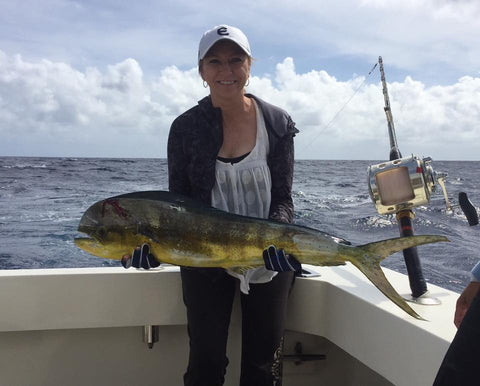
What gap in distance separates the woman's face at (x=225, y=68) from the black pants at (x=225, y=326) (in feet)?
2.65

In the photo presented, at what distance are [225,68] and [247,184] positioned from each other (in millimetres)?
524

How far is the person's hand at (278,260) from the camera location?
173cm

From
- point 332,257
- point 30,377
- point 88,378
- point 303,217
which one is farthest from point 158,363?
point 303,217

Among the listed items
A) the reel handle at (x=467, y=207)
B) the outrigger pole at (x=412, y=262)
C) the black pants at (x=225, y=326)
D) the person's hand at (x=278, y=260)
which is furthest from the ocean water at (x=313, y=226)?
the person's hand at (x=278, y=260)

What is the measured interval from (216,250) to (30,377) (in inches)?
58.1

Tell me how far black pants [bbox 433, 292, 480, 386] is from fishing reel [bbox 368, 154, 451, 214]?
50.1 inches

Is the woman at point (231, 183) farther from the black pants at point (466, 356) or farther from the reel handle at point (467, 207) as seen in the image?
the black pants at point (466, 356)

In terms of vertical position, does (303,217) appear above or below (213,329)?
below

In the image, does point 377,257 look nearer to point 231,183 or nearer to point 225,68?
Answer: point 231,183

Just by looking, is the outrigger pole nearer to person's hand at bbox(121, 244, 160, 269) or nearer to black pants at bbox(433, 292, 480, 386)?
person's hand at bbox(121, 244, 160, 269)

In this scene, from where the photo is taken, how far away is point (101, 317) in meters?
2.43

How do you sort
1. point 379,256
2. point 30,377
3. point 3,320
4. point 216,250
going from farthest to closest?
point 30,377 < point 3,320 < point 216,250 < point 379,256

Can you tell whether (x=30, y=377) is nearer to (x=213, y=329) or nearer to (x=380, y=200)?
(x=213, y=329)

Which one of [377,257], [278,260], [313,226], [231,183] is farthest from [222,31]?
[313,226]
